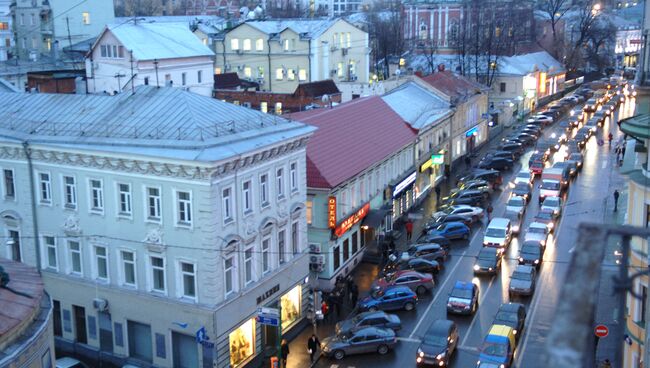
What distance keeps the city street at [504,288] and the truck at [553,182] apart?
0.67 meters

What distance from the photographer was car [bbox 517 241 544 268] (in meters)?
33.0

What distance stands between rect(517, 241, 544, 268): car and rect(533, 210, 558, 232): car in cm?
450

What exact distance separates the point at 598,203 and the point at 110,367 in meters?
30.5

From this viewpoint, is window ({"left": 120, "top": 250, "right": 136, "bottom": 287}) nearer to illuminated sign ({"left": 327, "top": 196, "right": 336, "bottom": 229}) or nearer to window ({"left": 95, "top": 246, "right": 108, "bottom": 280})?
window ({"left": 95, "top": 246, "right": 108, "bottom": 280})

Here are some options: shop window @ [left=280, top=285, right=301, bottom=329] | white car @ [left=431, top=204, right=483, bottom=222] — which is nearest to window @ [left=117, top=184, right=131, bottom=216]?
shop window @ [left=280, top=285, right=301, bottom=329]

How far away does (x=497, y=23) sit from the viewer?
356 feet

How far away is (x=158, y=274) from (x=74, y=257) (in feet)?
13.3

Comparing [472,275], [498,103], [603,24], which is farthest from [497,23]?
[472,275]

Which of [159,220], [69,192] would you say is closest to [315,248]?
[159,220]

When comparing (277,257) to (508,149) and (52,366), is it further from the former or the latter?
(508,149)

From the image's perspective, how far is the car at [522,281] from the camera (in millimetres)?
29578

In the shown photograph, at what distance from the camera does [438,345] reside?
23828 mm

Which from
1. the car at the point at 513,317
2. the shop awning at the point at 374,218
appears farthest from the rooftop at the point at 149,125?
the car at the point at 513,317

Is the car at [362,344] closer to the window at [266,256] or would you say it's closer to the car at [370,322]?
the car at [370,322]
